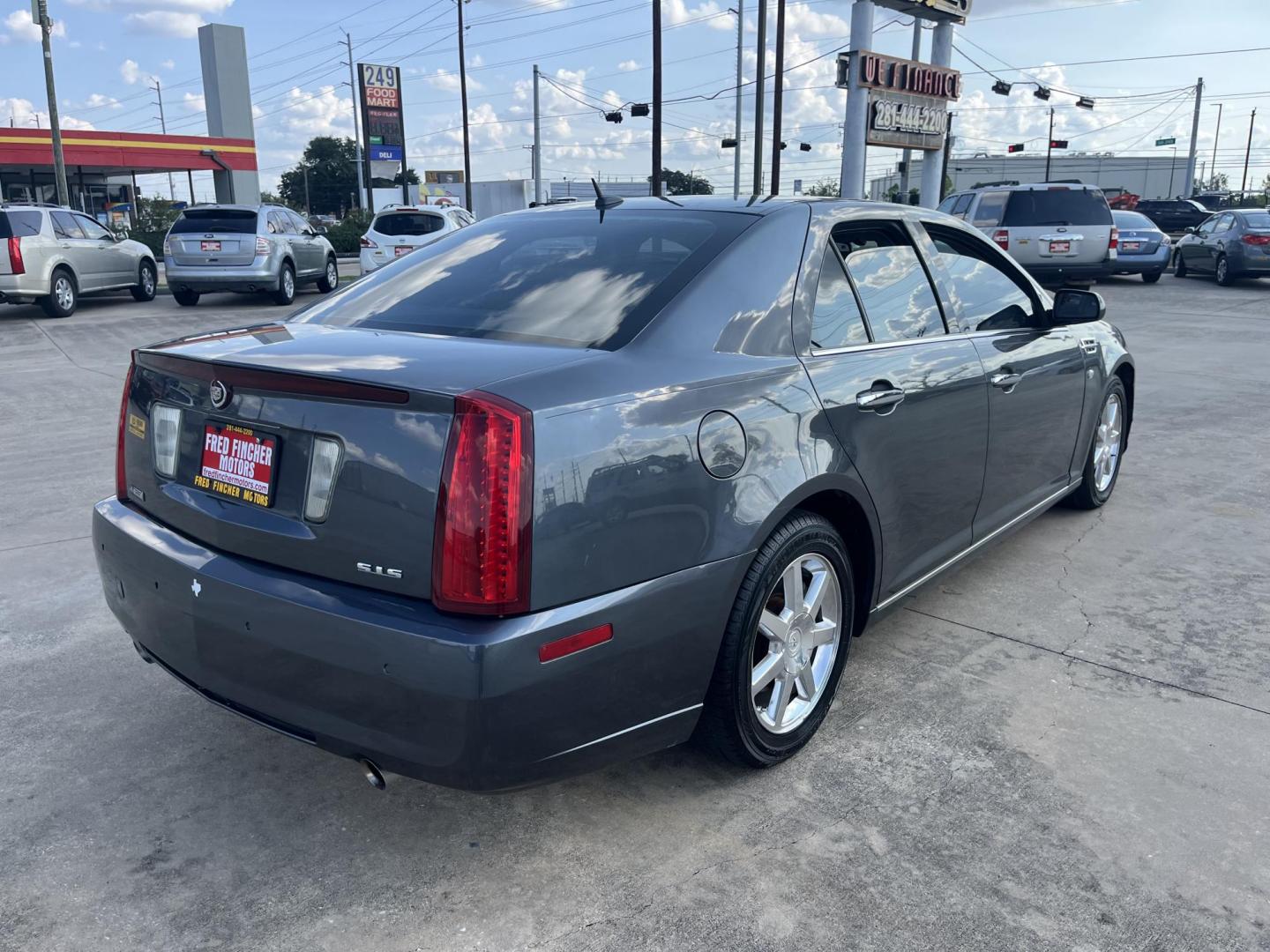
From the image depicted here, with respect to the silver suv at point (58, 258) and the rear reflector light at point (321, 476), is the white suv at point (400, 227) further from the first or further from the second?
the rear reflector light at point (321, 476)

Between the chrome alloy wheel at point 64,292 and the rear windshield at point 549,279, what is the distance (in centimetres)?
1418

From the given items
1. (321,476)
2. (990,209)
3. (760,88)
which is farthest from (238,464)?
(760,88)

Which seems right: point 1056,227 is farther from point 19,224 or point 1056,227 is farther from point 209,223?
point 19,224

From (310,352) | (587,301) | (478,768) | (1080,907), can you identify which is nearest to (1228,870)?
(1080,907)

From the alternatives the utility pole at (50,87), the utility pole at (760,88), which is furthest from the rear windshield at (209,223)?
the utility pole at (760,88)

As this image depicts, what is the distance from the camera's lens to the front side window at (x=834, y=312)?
312 cm

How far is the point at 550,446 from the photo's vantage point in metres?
2.23

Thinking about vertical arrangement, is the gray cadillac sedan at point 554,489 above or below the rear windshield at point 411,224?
below

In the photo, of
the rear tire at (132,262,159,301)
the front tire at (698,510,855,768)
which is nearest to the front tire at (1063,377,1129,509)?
the front tire at (698,510,855,768)

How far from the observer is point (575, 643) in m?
2.26

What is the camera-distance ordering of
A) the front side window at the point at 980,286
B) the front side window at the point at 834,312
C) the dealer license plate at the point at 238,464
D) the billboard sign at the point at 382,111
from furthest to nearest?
the billboard sign at the point at 382,111 → the front side window at the point at 980,286 → the front side window at the point at 834,312 → the dealer license plate at the point at 238,464

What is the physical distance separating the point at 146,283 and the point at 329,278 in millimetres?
3091

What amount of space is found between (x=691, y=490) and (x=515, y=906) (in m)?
1.06

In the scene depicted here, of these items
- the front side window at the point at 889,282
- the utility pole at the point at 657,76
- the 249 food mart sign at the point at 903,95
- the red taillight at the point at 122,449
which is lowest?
the red taillight at the point at 122,449
